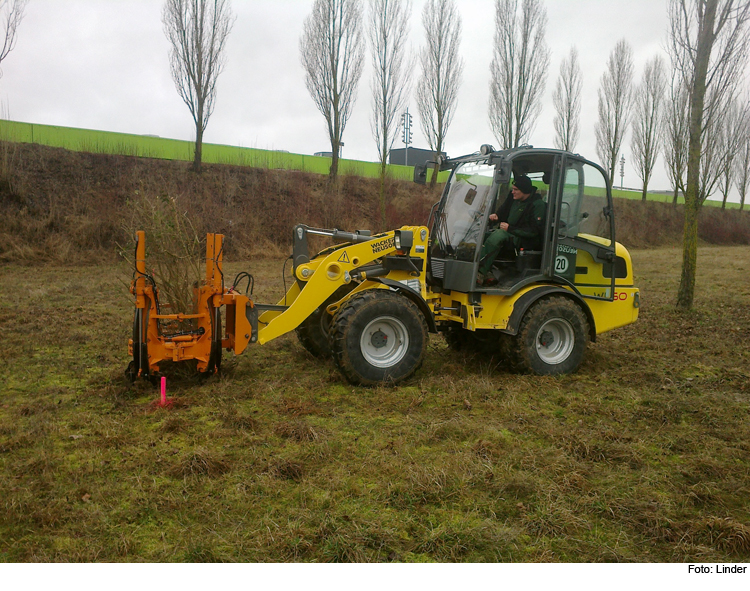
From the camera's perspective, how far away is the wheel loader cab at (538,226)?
6141 mm

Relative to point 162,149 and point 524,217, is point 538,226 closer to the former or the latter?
Answer: point 524,217

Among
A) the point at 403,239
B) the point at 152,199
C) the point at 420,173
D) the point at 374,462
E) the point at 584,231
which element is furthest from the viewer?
the point at 152,199

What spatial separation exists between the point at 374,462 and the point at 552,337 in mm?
3246

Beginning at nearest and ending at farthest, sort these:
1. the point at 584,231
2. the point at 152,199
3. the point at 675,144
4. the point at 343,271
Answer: the point at 343,271 < the point at 584,231 < the point at 152,199 < the point at 675,144

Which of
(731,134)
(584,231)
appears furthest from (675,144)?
(584,231)

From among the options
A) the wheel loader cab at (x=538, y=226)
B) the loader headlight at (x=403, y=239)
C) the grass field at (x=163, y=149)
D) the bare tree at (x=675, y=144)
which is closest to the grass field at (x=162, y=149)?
the grass field at (x=163, y=149)

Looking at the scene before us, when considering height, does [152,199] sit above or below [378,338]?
above

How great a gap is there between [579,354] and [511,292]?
3.64 feet

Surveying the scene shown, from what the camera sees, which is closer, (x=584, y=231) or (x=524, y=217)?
(x=524, y=217)

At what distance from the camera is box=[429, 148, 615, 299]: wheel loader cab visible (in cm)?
614

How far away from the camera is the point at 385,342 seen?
19.2 ft

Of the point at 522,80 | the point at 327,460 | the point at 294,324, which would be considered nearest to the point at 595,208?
the point at 294,324

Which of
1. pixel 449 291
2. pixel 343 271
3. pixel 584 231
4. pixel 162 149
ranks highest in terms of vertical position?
pixel 162 149

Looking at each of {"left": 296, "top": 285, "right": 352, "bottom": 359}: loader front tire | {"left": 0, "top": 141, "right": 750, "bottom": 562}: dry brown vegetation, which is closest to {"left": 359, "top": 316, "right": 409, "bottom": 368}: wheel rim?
{"left": 0, "top": 141, "right": 750, "bottom": 562}: dry brown vegetation
